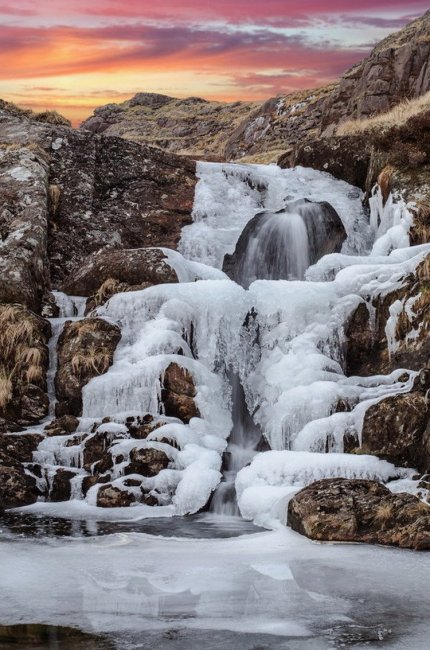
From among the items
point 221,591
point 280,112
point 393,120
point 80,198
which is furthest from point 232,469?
point 280,112

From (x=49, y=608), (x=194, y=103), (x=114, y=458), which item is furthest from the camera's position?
(x=194, y=103)

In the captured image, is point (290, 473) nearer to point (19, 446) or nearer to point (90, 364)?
point (19, 446)

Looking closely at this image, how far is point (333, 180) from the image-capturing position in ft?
73.5

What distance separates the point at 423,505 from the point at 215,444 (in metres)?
4.39

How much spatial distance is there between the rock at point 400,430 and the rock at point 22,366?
18.8ft

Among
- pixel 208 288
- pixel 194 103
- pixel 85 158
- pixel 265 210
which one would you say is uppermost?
pixel 194 103

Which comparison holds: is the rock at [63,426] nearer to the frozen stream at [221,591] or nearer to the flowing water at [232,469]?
→ the flowing water at [232,469]

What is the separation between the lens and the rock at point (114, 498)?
12109 millimetres

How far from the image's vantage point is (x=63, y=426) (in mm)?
13828

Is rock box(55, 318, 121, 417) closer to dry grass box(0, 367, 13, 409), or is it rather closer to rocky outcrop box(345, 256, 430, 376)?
dry grass box(0, 367, 13, 409)

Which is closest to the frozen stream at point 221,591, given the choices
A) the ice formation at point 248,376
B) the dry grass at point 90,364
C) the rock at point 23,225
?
the ice formation at point 248,376

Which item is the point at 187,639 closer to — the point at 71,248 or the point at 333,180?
the point at 71,248

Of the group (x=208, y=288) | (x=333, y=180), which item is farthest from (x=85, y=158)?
(x=208, y=288)

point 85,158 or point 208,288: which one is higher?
point 85,158
